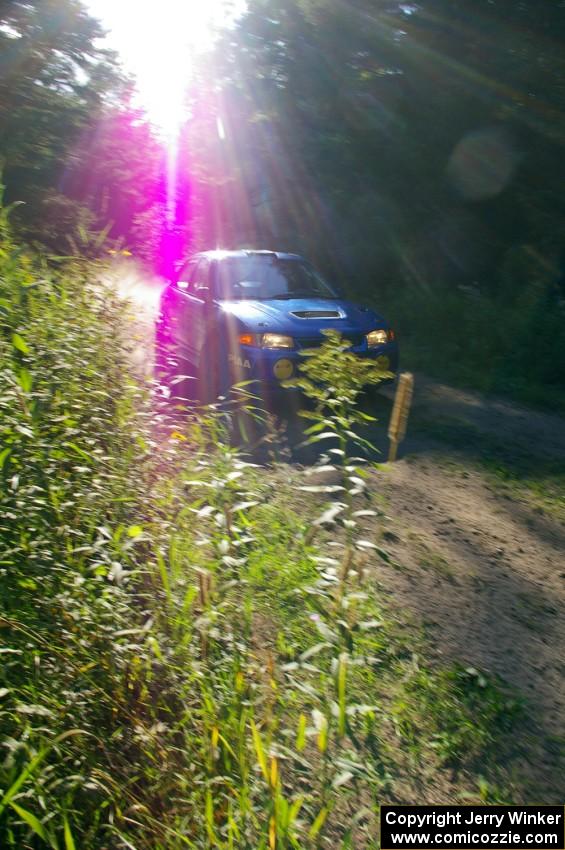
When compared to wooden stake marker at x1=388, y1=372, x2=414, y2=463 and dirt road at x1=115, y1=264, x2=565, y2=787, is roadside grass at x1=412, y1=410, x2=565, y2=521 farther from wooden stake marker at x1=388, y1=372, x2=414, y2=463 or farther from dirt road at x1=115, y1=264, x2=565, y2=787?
wooden stake marker at x1=388, y1=372, x2=414, y2=463

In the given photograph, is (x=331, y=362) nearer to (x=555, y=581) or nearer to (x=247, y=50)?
(x=555, y=581)

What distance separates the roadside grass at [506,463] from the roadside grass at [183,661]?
2.21m

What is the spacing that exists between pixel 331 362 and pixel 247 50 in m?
19.5

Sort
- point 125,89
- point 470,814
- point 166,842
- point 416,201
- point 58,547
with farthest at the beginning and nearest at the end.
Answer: point 125,89
point 416,201
point 58,547
point 470,814
point 166,842

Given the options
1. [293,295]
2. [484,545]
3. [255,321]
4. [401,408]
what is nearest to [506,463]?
[484,545]

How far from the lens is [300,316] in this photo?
301 inches

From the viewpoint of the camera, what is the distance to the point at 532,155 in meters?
15.3

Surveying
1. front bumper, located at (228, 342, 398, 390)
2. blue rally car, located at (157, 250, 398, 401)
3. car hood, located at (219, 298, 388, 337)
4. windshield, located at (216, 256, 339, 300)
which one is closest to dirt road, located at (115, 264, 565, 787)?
front bumper, located at (228, 342, 398, 390)

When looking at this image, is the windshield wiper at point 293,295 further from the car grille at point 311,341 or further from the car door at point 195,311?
the car grille at point 311,341

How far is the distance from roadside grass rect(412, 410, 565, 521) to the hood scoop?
1.35 metres

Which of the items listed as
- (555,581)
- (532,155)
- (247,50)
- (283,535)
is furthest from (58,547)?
(247,50)

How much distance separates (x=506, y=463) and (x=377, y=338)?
188 cm

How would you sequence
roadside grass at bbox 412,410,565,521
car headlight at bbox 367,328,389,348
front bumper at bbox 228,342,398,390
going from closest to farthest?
roadside grass at bbox 412,410,565,521
front bumper at bbox 228,342,398,390
car headlight at bbox 367,328,389,348

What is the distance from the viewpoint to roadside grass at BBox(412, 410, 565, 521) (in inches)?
239
